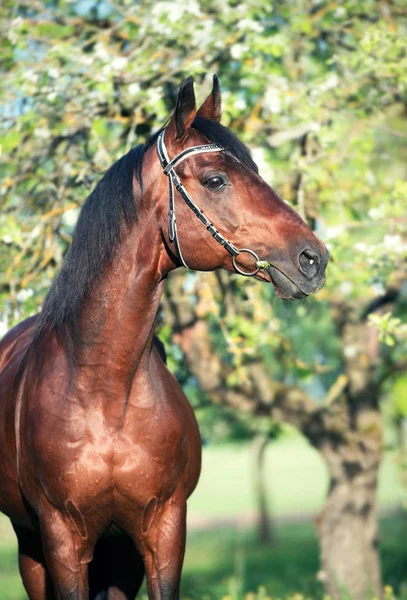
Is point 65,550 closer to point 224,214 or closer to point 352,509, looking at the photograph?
point 224,214

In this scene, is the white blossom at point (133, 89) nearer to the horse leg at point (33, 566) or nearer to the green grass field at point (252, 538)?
the horse leg at point (33, 566)

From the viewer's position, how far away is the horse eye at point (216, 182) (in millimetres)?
3516

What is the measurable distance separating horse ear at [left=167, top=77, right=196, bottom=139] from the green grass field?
4167mm

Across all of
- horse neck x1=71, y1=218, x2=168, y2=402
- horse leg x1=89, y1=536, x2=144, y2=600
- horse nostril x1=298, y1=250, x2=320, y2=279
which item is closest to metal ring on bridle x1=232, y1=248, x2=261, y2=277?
horse nostril x1=298, y1=250, x2=320, y2=279

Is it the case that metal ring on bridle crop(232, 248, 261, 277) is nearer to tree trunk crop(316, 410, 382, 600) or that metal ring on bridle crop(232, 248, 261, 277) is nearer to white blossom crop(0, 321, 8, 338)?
white blossom crop(0, 321, 8, 338)

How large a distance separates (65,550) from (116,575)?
914 mm

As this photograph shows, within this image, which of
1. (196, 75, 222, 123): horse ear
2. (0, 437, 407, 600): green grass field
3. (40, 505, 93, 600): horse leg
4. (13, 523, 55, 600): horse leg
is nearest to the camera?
(40, 505, 93, 600): horse leg

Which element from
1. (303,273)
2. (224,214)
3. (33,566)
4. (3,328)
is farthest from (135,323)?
(3,328)

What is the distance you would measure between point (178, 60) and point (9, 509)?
4159 mm

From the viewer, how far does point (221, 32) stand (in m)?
6.80

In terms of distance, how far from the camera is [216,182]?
3523mm

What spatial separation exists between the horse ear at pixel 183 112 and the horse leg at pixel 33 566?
2.42 m

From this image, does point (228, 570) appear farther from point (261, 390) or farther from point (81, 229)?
point (81, 229)

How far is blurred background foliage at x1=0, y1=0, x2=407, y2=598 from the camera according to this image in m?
6.39
